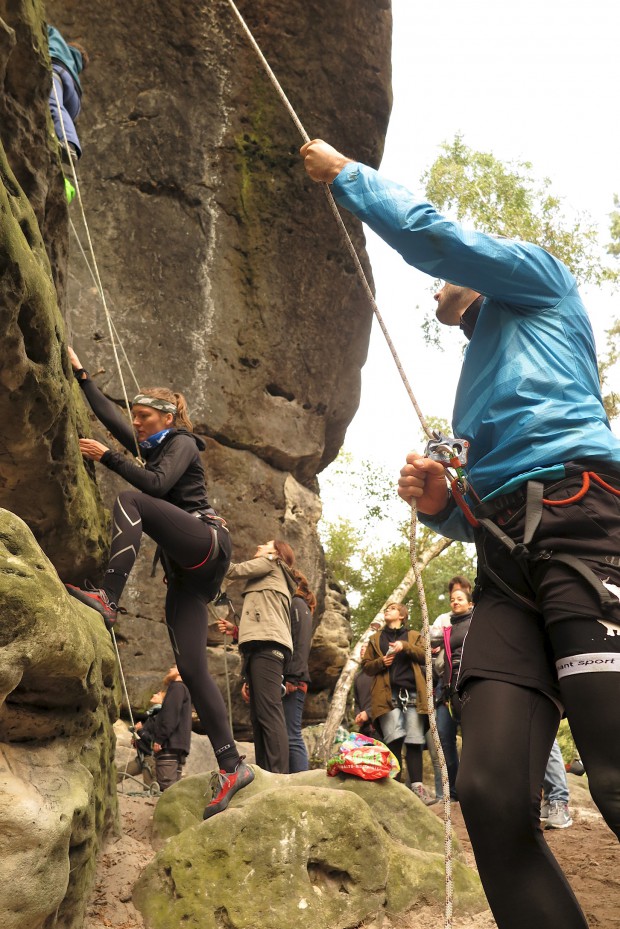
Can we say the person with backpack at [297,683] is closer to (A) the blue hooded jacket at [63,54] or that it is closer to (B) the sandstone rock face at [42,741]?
(B) the sandstone rock face at [42,741]

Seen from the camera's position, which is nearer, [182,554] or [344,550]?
[182,554]

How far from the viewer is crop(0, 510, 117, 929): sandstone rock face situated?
8.50 feet

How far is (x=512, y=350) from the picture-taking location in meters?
2.61

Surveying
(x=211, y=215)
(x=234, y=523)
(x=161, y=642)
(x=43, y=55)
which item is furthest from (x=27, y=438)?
(x=211, y=215)

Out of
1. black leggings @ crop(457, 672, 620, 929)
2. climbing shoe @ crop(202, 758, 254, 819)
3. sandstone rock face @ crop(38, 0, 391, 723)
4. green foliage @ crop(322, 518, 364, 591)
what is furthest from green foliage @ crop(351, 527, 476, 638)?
black leggings @ crop(457, 672, 620, 929)

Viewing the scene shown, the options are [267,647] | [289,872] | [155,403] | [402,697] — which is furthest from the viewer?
[402,697]

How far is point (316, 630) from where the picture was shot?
13.3 meters

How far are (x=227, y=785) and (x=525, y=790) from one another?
117 inches

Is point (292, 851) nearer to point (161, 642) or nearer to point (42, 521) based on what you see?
point (42, 521)

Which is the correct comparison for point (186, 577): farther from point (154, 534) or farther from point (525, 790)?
point (525, 790)

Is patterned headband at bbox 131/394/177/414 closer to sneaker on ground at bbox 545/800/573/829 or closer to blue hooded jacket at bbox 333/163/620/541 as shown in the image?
blue hooded jacket at bbox 333/163/620/541

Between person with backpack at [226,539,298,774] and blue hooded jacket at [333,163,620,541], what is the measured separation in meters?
3.71

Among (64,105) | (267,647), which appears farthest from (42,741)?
(64,105)

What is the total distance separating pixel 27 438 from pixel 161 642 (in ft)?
17.6
